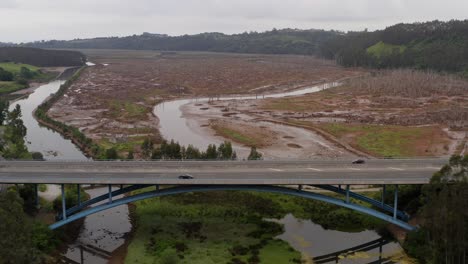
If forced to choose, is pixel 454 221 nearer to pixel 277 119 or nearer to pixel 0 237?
pixel 0 237

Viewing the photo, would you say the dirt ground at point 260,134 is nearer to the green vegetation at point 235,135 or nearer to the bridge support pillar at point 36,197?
the green vegetation at point 235,135

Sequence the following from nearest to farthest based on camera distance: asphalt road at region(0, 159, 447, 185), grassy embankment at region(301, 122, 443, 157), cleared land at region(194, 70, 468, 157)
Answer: asphalt road at region(0, 159, 447, 185) → grassy embankment at region(301, 122, 443, 157) → cleared land at region(194, 70, 468, 157)

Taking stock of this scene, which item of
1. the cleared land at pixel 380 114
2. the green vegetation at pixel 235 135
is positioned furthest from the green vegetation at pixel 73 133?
the cleared land at pixel 380 114

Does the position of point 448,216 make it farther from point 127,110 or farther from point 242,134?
point 127,110

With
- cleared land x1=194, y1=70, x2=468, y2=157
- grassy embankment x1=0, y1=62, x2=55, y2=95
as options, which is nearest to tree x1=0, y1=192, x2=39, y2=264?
cleared land x1=194, y1=70, x2=468, y2=157

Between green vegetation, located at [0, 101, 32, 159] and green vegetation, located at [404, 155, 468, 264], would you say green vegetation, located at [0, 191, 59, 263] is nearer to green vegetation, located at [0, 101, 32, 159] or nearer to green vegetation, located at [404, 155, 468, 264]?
green vegetation, located at [0, 101, 32, 159]

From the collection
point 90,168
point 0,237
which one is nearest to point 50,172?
point 90,168

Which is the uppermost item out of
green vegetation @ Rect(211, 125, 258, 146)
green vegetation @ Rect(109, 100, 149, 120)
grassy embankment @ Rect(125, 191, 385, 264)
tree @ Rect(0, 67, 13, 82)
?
tree @ Rect(0, 67, 13, 82)
